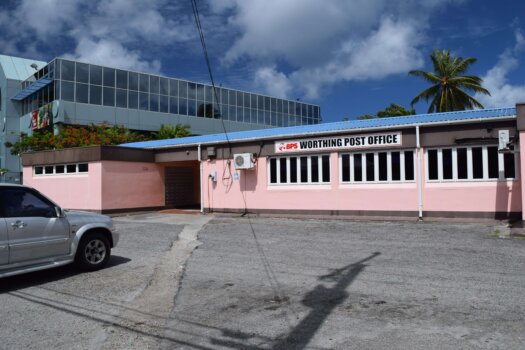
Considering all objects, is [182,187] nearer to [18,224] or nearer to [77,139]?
[77,139]

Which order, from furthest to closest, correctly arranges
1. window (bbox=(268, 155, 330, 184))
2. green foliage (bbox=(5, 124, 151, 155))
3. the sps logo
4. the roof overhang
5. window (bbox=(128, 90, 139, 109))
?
window (bbox=(128, 90, 139, 109)) < green foliage (bbox=(5, 124, 151, 155)) < the sps logo < window (bbox=(268, 155, 330, 184)) < the roof overhang

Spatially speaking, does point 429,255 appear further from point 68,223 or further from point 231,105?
point 231,105

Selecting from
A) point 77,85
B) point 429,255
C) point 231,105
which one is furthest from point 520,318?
point 231,105

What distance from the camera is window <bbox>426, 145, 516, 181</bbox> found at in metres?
14.0

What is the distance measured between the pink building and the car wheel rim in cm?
1024

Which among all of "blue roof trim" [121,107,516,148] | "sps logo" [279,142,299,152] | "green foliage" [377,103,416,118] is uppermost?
"green foliage" [377,103,416,118]

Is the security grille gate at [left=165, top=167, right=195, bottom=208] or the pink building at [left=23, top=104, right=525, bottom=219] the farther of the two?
the security grille gate at [left=165, top=167, right=195, bottom=208]

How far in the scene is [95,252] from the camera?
26.5 ft

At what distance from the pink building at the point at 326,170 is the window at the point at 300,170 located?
4cm

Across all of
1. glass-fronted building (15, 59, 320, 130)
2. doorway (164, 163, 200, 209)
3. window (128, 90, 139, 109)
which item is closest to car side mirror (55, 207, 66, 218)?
doorway (164, 163, 200, 209)

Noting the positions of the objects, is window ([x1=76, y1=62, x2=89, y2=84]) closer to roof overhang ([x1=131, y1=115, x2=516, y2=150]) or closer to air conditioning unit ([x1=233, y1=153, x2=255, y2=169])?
roof overhang ([x1=131, y1=115, x2=516, y2=150])

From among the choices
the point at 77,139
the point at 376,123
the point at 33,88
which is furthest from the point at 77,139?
the point at 376,123

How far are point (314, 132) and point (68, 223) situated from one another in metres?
11.0

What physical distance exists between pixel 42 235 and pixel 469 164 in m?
12.8
